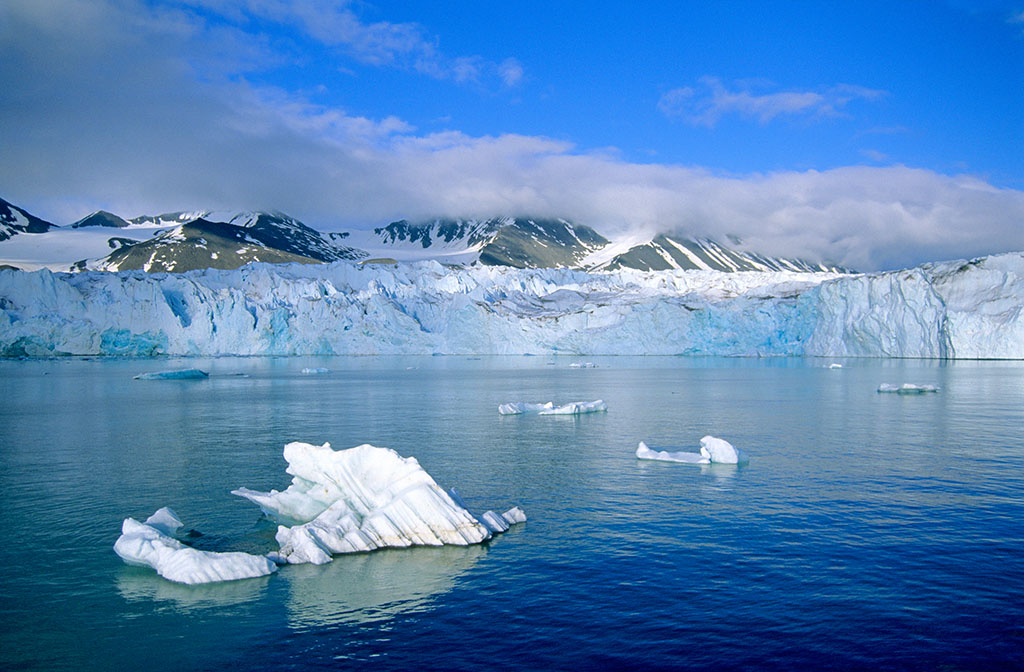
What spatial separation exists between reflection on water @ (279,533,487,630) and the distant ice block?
0.19 m

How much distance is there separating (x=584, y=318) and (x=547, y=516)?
64.0 meters

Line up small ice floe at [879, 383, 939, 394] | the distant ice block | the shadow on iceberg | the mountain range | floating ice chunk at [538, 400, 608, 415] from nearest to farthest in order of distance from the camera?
the shadow on iceberg, the distant ice block, floating ice chunk at [538, 400, 608, 415], small ice floe at [879, 383, 939, 394], the mountain range

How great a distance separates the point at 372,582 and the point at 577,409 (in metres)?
17.4

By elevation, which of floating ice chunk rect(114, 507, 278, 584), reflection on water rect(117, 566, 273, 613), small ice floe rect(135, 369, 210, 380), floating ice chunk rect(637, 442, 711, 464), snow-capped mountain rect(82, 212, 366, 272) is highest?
snow-capped mountain rect(82, 212, 366, 272)

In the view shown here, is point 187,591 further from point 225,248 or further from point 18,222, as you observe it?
point 18,222

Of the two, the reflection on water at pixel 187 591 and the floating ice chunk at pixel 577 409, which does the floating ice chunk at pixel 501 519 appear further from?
the floating ice chunk at pixel 577 409

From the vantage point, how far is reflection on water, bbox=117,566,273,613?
28.2ft

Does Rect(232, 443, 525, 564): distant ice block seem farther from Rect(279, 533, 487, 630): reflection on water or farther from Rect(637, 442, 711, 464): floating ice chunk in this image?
Rect(637, 442, 711, 464): floating ice chunk

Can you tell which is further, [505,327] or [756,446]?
[505,327]

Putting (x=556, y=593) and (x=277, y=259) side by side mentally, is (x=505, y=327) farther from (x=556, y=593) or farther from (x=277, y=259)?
(x=277, y=259)

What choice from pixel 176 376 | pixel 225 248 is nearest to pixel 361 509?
pixel 176 376

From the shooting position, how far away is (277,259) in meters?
155

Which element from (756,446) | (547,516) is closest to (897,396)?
(756,446)

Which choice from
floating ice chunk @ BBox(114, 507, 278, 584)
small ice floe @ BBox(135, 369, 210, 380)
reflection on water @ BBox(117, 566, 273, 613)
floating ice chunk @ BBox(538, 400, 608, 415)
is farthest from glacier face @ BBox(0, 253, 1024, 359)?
reflection on water @ BBox(117, 566, 273, 613)
